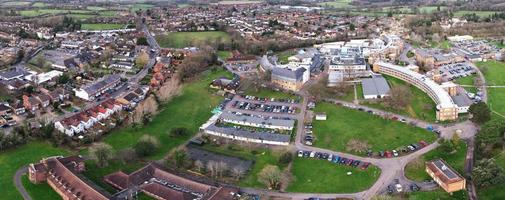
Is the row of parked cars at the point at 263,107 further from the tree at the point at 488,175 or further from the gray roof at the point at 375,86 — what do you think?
the tree at the point at 488,175

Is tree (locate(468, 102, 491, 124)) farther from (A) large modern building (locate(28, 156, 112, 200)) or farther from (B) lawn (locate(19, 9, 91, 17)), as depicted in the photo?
(B) lawn (locate(19, 9, 91, 17))

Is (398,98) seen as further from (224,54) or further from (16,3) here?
(16,3)

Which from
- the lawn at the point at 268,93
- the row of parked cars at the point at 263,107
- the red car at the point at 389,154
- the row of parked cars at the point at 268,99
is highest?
the lawn at the point at 268,93

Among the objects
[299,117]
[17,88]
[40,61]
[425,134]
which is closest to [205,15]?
[40,61]

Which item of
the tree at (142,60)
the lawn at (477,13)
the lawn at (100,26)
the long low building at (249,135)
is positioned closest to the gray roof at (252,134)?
the long low building at (249,135)

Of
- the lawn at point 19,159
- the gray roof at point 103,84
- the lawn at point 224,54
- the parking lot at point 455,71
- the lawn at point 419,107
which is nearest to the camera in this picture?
the lawn at point 19,159

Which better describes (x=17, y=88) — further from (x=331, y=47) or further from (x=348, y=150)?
(x=331, y=47)

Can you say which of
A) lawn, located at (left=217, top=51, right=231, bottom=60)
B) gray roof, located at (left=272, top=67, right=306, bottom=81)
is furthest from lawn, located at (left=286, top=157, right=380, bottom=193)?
lawn, located at (left=217, top=51, right=231, bottom=60)

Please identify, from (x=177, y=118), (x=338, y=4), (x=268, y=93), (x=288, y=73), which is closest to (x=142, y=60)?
(x=268, y=93)
